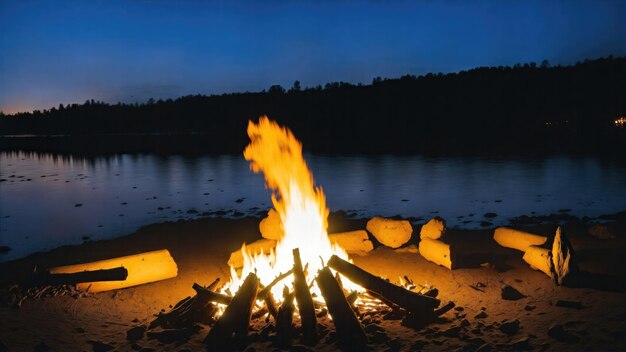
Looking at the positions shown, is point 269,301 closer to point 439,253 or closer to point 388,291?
point 388,291

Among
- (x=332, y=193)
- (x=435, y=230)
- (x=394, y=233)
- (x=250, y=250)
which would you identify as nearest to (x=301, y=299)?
(x=250, y=250)

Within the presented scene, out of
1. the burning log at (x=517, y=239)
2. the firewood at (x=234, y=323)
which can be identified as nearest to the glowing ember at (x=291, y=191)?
the firewood at (x=234, y=323)

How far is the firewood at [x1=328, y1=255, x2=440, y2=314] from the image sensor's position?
618 centimetres

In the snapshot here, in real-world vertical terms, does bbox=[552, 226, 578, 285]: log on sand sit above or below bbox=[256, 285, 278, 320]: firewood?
above

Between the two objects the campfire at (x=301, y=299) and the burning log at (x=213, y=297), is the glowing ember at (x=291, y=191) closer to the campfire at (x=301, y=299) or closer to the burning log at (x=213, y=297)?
the campfire at (x=301, y=299)

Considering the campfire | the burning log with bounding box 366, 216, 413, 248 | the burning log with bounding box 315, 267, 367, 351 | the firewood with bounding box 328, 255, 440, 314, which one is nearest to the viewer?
the burning log with bounding box 315, 267, 367, 351

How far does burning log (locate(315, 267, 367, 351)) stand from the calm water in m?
8.03

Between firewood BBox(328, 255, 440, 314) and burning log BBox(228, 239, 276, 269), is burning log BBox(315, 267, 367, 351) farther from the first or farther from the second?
burning log BBox(228, 239, 276, 269)

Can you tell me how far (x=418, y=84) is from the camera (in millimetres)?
124562

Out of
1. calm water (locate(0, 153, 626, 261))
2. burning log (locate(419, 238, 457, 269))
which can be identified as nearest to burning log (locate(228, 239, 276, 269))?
burning log (locate(419, 238, 457, 269))

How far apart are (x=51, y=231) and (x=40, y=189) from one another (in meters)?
12.1

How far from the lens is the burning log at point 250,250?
9000 millimetres

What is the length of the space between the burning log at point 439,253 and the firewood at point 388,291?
234 cm

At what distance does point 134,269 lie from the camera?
26.7ft
